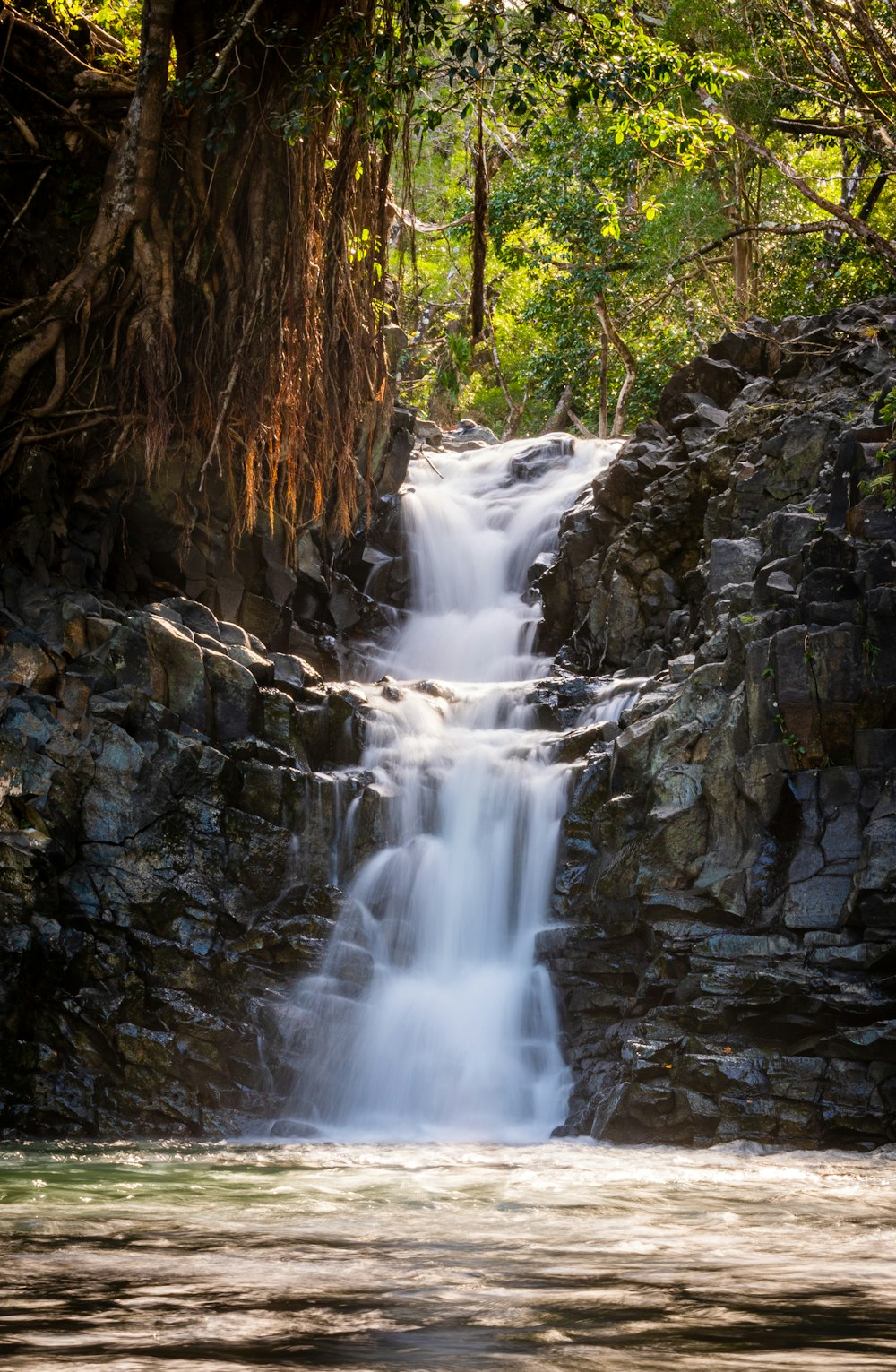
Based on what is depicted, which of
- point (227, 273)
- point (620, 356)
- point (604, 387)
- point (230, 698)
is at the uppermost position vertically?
point (620, 356)

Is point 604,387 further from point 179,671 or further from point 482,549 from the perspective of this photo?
point 179,671

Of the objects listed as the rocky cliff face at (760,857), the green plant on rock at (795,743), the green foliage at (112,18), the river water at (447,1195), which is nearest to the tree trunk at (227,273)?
the green foliage at (112,18)

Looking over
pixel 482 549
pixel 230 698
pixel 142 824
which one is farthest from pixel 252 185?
pixel 482 549

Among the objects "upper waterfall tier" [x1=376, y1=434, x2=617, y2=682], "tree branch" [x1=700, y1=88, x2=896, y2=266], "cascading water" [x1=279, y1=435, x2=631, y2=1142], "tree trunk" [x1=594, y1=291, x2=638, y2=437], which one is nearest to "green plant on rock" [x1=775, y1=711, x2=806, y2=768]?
"cascading water" [x1=279, y1=435, x2=631, y2=1142]

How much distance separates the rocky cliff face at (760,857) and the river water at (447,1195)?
45 cm

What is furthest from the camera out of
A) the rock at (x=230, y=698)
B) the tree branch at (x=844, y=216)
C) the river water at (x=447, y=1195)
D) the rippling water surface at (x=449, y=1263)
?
the tree branch at (x=844, y=216)

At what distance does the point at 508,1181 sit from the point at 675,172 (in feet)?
70.3

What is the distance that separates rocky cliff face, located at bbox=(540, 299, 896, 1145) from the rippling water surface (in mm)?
1016

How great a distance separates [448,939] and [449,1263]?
7.06 meters

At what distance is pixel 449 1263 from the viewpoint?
4.50m

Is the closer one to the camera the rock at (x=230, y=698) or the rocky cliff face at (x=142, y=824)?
the rocky cliff face at (x=142, y=824)

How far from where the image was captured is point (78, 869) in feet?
34.8

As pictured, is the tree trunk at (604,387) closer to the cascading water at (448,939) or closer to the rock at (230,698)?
the cascading water at (448,939)

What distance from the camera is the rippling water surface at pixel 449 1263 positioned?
2.97 m
